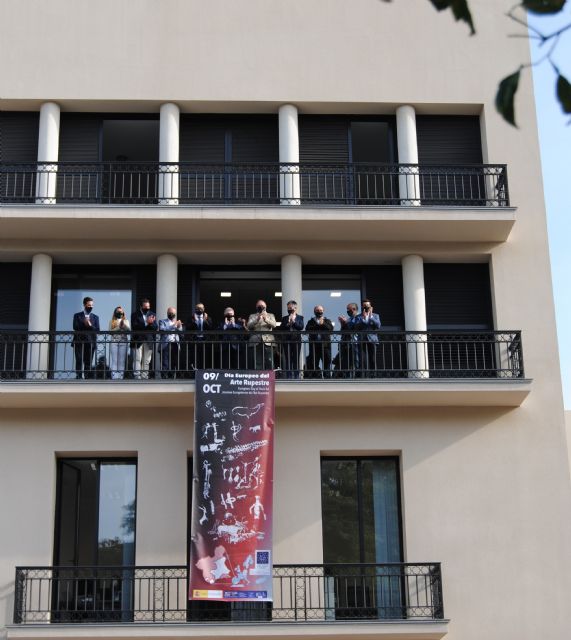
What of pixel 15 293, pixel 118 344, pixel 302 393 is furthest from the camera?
pixel 15 293

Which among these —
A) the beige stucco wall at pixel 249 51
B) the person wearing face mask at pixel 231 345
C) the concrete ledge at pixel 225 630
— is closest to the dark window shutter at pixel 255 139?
the beige stucco wall at pixel 249 51

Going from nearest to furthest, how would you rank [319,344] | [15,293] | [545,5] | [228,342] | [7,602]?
1. [545,5]
2. [7,602]
3. [228,342]
4. [319,344]
5. [15,293]

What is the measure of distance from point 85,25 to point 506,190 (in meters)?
9.19

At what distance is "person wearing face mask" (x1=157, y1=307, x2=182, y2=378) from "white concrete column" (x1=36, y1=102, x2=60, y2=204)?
346 cm

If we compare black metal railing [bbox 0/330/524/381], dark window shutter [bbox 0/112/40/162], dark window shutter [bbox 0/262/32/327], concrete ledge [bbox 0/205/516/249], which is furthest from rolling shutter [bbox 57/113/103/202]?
black metal railing [bbox 0/330/524/381]

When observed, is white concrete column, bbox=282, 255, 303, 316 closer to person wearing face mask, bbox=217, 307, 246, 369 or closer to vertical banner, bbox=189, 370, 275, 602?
person wearing face mask, bbox=217, 307, 246, 369

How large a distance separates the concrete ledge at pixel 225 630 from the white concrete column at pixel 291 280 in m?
6.30

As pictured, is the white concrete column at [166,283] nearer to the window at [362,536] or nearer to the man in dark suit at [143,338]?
the man in dark suit at [143,338]

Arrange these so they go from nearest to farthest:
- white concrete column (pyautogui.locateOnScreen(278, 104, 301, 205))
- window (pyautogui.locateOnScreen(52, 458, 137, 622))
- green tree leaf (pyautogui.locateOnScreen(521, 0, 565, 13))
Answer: green tree leaf (pyautogui.locateOnScreen(521, 0, 565, 13)) → window (pyautogui.locateOnScreen(52, 458, 137, 622)) → white concrete column (pyautogui.locateOnScreen(278, 104, 301, 205))

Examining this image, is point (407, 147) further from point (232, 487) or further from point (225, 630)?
point (225, 630)

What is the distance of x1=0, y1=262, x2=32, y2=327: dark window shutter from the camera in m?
22.4

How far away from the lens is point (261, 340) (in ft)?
69.8

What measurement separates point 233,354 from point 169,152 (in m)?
4.38

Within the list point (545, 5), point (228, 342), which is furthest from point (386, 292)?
point (545, 5)
